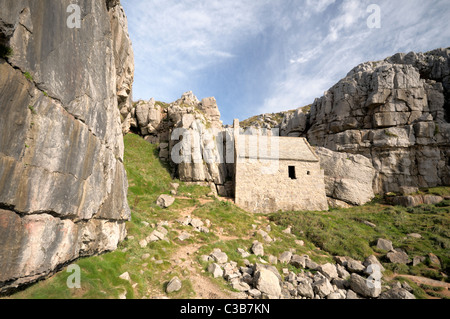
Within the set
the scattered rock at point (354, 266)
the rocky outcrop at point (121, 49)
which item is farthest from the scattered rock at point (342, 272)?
the rocky outcrop at point (121, 49)

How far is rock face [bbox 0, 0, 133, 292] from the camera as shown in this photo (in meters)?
4.92

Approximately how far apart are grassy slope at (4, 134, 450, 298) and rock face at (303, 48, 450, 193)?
39.6 feet

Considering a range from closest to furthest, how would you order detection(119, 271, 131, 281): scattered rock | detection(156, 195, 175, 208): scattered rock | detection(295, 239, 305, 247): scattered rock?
Answer: detection(119, 271, 131, 281): scattered rock
detection(295, 239, 305, 247): scattered rock
detection(156, 195, 175, 208): scattered rock

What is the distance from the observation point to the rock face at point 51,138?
16.1ft

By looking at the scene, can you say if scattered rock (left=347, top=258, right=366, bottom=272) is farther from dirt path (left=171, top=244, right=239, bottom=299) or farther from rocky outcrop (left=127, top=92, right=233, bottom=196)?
rocky outcrop (left=127, top=92, right=233, bottom=196)

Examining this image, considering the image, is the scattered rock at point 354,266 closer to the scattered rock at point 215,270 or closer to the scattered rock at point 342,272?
the scattered rock at point 342,272

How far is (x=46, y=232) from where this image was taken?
6113 millimetres

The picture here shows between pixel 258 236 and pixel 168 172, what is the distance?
17.5 meters

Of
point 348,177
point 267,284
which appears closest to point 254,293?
point 267,284

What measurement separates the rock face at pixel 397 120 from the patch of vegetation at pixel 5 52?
1763 inches

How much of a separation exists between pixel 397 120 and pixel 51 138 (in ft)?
163

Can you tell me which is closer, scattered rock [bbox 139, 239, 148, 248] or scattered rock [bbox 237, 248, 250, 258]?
scattered rock [bbox 139, 239, 148, 248]

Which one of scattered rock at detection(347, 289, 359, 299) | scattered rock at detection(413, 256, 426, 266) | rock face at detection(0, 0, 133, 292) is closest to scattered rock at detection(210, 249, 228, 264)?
rock face at detection(0, 0, 133, 292)

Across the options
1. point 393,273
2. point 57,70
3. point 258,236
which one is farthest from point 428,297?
point 57,70
